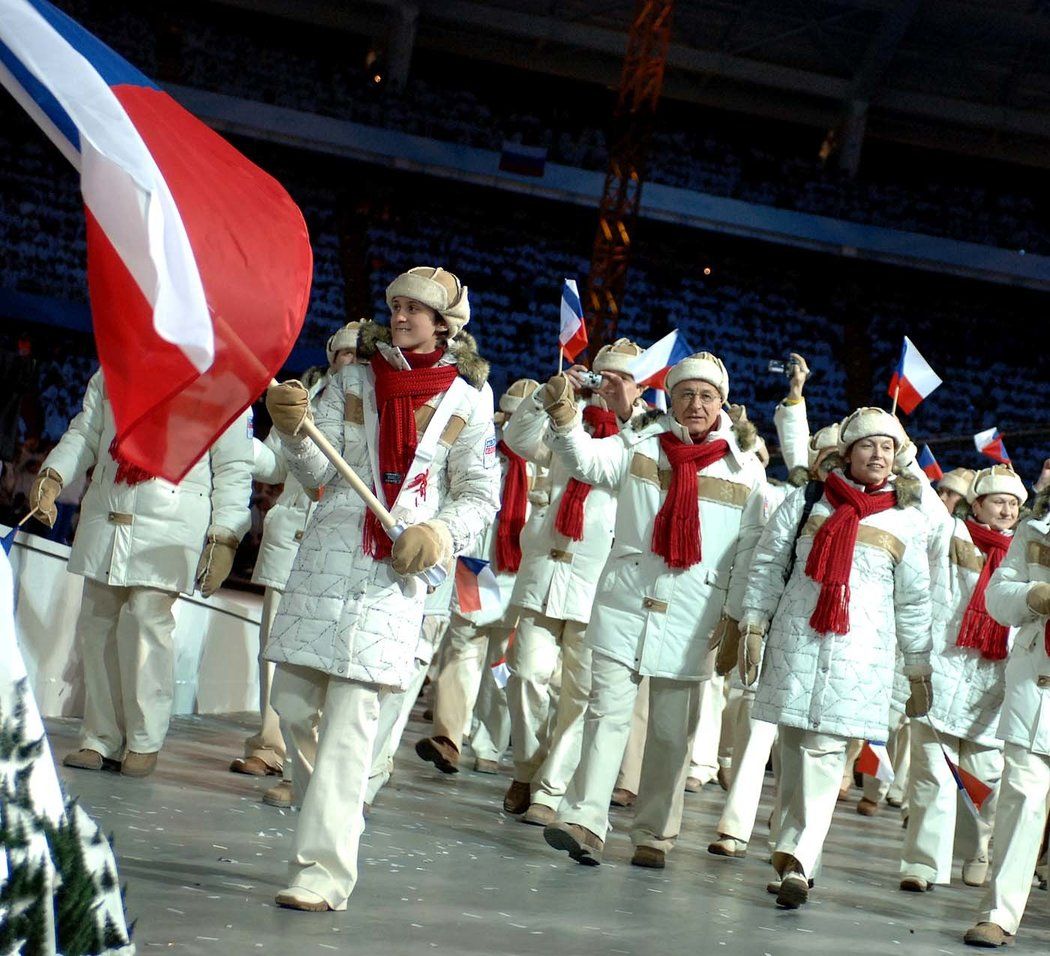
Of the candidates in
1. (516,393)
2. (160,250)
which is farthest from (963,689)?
(160,250)

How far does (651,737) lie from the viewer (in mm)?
6051

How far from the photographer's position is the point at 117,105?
3.25 meters

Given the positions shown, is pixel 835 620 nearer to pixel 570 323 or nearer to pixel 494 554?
pixel 570 323

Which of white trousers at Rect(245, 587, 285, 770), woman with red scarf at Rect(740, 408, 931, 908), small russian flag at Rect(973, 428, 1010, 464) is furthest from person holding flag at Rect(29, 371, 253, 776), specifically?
small russian flag at Rect(973, 428, 1010, 464)

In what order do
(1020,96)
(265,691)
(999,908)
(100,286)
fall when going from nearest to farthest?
(100,286) < (999,908) < (265,691) < (1020,96)

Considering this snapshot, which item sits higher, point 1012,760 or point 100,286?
point 100,286

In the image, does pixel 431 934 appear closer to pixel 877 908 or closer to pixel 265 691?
pixel 877 908

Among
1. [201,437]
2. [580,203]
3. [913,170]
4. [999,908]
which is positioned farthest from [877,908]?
[913,170]

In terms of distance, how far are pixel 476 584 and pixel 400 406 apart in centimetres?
134

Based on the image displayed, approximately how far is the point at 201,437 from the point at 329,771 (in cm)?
133

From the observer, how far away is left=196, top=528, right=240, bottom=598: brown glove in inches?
238

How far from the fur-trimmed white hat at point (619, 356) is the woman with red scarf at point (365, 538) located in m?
2.35

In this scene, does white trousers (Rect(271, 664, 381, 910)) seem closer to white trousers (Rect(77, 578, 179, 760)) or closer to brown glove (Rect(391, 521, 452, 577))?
brown glove (Rect(391, 521, 452, 577))

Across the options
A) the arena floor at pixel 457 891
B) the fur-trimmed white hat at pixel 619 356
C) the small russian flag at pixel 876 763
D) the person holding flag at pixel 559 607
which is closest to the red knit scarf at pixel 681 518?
the person holding flag at pixel 559 607
